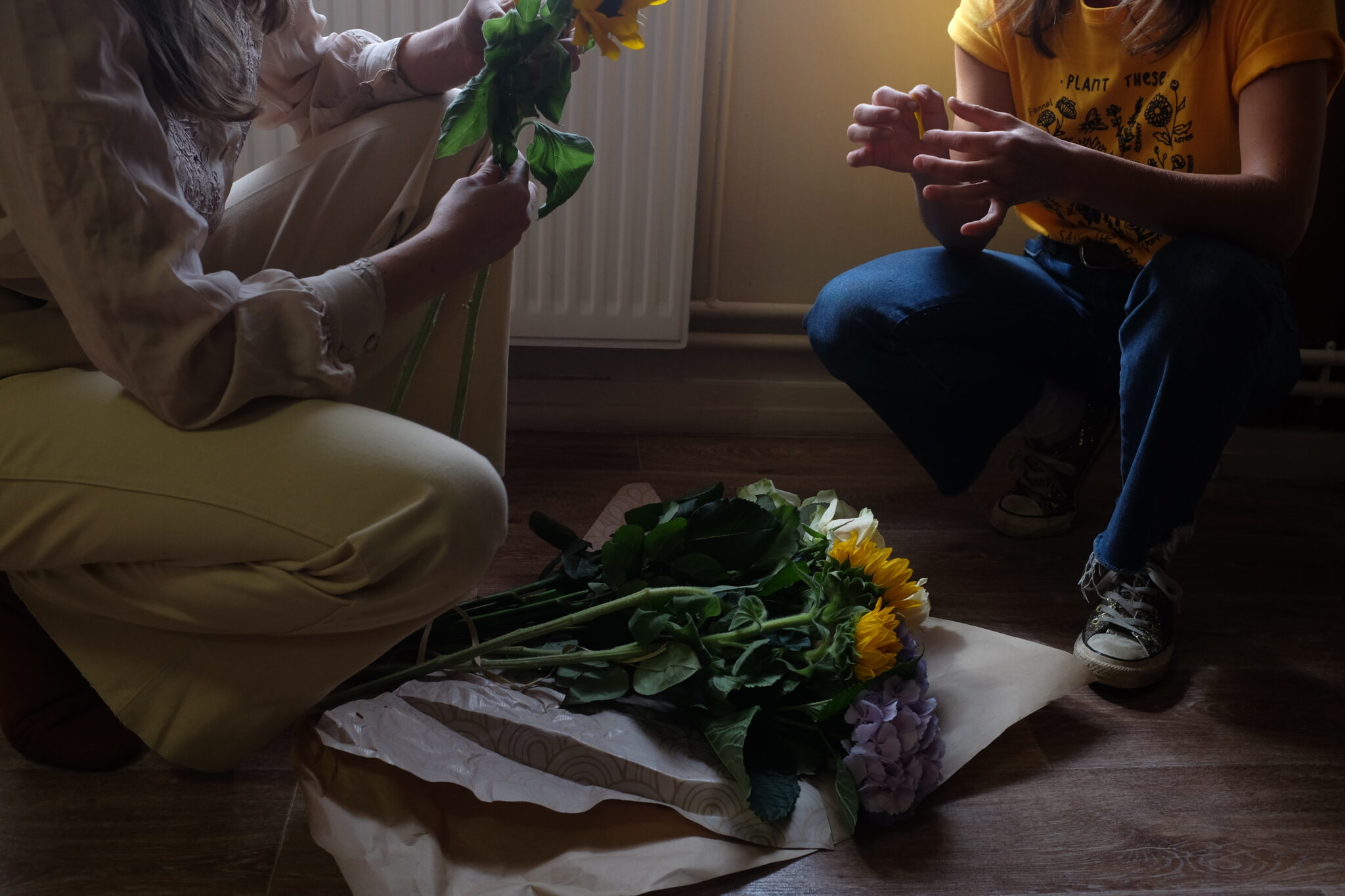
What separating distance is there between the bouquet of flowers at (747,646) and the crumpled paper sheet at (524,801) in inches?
1.0

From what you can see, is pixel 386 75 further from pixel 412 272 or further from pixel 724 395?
pixel 724 395

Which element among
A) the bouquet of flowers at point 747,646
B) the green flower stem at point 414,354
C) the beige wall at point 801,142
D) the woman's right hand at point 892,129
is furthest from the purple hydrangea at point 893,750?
the beige wall at point 801,142

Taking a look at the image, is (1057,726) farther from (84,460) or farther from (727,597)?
(84,460)

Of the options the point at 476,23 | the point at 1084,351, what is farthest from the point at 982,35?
the point at 476,23

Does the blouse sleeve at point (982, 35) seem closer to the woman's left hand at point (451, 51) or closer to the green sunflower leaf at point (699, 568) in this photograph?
the woman's left hand at point (451, 51)

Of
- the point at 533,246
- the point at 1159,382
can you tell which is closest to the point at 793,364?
the point at 533,246

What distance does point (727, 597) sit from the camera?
3.36ft

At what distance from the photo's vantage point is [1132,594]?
1.15m

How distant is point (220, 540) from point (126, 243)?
0.69 ft

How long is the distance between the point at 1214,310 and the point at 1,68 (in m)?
1.04

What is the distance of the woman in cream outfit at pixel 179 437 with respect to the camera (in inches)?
25.8

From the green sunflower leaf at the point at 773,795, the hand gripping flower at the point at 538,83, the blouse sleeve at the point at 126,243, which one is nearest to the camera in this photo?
the blouse sleeve at the point at 126,243

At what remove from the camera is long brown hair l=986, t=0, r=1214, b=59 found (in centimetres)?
111

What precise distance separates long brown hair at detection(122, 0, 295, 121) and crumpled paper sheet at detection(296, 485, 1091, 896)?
494 mm
